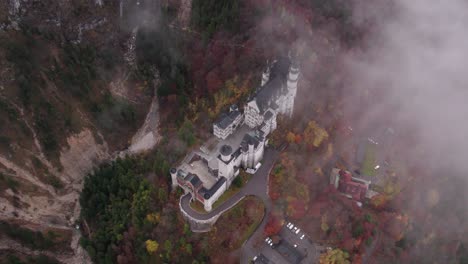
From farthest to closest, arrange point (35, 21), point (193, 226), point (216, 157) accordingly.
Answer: point (35, 21), point (216, 157), point (193, 226)

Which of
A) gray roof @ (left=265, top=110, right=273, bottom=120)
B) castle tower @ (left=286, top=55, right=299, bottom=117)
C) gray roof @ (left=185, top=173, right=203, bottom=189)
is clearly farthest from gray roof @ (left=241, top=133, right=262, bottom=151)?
castle tower @ (left=286, top=55, right=299, bottom=117)

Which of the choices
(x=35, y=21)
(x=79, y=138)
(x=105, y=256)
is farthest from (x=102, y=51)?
(x=105, y=256)

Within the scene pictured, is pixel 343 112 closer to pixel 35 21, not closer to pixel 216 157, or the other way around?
pixel 216 157

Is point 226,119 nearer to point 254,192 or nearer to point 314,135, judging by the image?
point 254,192

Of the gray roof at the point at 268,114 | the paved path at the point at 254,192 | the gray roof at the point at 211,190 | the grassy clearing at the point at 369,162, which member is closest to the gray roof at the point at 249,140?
the gray roof at the point at 268,114

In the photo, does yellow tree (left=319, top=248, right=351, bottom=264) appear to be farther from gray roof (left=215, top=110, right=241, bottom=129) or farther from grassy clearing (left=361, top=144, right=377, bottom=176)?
gray roof (left=215, top=110, right=241, bottom=129)

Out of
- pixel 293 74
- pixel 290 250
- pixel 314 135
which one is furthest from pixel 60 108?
pixel 290 250

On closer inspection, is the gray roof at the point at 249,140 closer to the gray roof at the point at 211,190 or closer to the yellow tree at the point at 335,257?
the gray roof at the point at 211,190


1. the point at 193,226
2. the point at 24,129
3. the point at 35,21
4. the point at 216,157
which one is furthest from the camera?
the point at 35,21
